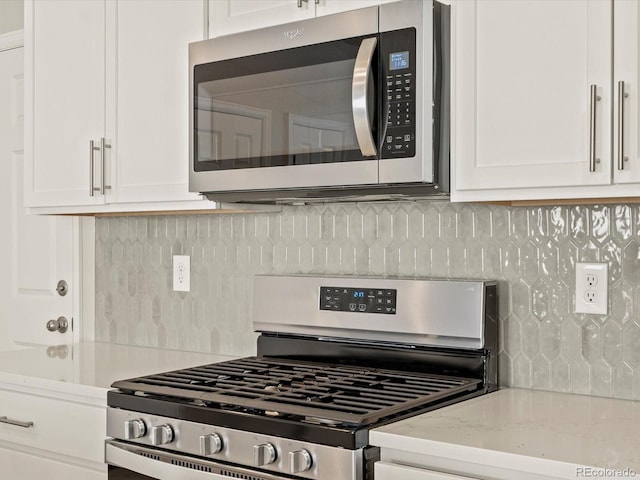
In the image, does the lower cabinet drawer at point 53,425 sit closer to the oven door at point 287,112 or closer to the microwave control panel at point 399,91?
the oven door at point 287,112

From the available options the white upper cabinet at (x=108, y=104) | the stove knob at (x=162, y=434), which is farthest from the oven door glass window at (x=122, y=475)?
the white upper cabinet at (x=108, y=104)

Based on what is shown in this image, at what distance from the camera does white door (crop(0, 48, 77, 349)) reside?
313 centimetres

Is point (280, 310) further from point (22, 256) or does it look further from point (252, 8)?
point (22, 256)

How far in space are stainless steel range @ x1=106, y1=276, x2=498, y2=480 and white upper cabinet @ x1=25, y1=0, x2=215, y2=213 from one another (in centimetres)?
49

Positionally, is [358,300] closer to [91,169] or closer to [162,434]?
[162,434]

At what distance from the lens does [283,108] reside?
2.10 meters

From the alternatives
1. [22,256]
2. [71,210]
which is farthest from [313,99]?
[22,256]

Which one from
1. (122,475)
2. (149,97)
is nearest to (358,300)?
(122,475)

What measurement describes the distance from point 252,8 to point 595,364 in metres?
1.29

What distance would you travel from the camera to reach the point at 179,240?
2816 millimetres

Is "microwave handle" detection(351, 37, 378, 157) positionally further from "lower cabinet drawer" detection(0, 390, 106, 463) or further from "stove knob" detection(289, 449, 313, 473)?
"lower cabinet drawer" detection(0, 390, 106, 463)

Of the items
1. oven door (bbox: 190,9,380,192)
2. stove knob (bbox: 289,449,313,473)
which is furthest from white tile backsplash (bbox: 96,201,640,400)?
stove knob (bbox: 289,449,313,473)

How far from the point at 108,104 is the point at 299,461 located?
141cm

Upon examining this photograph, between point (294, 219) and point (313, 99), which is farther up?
point (313, 99)
